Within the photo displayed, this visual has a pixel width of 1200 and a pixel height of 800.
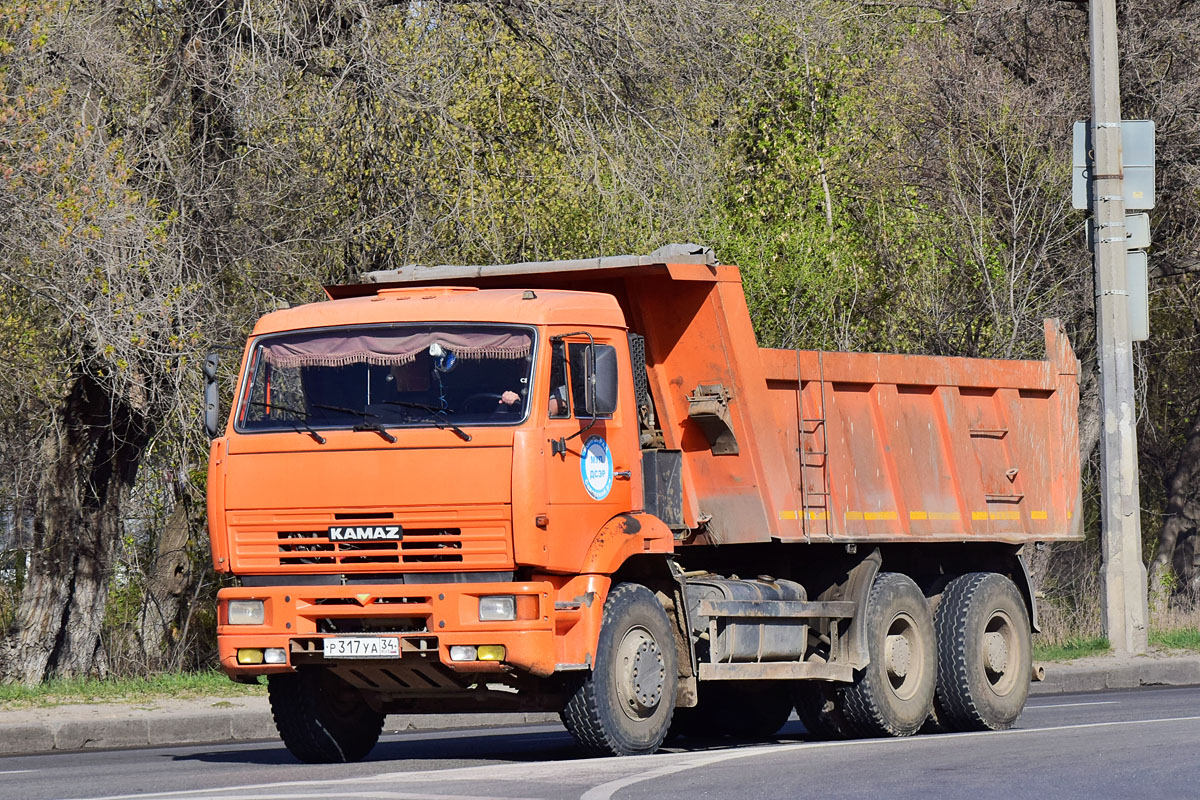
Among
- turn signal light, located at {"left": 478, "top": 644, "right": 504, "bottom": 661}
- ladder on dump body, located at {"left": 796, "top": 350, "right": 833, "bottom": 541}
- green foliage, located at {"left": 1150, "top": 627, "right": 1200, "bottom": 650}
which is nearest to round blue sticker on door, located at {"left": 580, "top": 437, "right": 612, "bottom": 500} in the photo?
turn signal light, located at {"left": 478, "top": 644, "right": 504, "bottom": 661}

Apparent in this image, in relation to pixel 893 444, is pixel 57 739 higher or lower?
lower

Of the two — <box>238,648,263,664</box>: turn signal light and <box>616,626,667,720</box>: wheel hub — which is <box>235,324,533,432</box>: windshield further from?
<box>616,626,667,720</box>: wheel hub

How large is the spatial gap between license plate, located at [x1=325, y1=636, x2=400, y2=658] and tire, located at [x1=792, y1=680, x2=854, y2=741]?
4.01 metres

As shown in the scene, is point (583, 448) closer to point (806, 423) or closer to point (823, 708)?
point (806, 423)

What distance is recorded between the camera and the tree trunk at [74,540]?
1781 cm

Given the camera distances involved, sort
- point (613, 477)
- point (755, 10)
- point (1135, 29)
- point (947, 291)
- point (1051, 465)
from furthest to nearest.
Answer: point (1135, 29) < point (947, 291) < point (755, 10) < point (1051, 465) < point (613, 477)

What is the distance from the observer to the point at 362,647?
32.7ft

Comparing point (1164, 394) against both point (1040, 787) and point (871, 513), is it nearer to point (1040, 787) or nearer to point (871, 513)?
point (871, 513)

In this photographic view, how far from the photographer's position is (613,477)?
420 inches

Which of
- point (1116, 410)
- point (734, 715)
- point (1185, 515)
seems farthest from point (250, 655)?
point (1185, 515)

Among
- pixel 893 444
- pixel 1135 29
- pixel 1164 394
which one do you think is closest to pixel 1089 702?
pixel 893 444

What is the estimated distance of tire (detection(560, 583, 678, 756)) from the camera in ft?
33.6

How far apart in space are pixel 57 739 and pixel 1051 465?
786 centimetres

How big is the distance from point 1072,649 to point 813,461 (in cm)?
827
